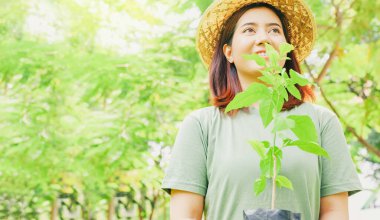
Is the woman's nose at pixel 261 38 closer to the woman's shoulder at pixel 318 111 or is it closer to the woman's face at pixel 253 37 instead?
the woman's face at pixel 253 37

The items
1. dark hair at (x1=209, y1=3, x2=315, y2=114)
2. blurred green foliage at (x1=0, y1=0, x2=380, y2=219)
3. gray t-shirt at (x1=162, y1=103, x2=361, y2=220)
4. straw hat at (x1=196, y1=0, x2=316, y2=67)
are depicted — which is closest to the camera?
gray t-shirt at (x1=162, y1=103, x2=361, y2=220)

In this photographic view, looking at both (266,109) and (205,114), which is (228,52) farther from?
(266,109)

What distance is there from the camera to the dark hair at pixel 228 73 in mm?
976

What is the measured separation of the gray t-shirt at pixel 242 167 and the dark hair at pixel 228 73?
1.8 inches

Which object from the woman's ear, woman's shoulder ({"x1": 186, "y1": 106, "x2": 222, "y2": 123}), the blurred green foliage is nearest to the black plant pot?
woman's shoulder ({"x1": 186, "y1": 106, "x2": 222, "y2": 123})

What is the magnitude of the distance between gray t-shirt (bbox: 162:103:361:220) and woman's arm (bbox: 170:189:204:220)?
0.04ft

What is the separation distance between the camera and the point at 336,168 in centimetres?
88

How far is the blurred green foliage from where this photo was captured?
313 cm

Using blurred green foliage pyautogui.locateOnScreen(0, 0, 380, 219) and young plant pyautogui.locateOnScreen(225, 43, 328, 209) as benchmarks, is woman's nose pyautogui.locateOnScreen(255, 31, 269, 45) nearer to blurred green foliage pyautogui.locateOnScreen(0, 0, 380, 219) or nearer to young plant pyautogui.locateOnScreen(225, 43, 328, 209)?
young plant pyautogui.locateOnScreen(225, 43, 328, 209)

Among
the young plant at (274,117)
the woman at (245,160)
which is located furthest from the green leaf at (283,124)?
the woman at (245,160)

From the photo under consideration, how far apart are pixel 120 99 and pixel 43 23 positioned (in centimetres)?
82

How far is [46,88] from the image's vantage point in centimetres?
329

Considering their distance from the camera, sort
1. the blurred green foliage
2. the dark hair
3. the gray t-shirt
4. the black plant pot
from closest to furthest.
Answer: the black plant pot, the gray t-shirt, the dark hair, the blurred green foliage

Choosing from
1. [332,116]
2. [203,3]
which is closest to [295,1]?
[332,116]
